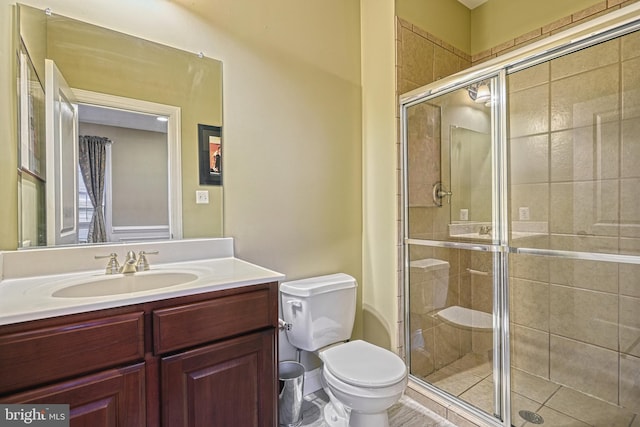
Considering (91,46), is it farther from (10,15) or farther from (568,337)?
(568,337)

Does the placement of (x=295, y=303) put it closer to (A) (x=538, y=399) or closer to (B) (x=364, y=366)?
(B) (x=364, y=366)

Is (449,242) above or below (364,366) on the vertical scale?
above

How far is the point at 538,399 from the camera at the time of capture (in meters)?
1.79

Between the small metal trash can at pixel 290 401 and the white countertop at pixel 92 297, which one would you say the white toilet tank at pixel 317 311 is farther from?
the white countertop at pixel 92 297

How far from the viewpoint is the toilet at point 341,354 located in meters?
1.35

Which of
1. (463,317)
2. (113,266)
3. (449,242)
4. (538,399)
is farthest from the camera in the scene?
(463,317)

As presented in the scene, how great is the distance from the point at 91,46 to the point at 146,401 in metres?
1.41

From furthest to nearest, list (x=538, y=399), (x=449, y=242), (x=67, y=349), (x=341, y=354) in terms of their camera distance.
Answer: (x=449, y=242) < (x=538, y=399) < (x=341, y=354) < (x=67, y=349)

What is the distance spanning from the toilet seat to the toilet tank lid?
0.98 feet

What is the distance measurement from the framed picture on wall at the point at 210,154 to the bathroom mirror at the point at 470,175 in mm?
1434

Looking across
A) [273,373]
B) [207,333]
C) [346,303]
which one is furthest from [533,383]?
[207,333]

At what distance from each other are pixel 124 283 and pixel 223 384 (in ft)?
1.85

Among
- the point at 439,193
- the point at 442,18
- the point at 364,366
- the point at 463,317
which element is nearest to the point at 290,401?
the point at 364,366

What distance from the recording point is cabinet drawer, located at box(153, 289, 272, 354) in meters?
1.03
